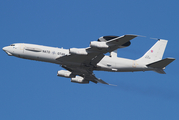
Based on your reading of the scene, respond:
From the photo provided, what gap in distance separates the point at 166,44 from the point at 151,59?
484cm

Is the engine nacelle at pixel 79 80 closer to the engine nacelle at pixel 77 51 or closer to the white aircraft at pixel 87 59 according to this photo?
the white aircraft at pixel 87 59

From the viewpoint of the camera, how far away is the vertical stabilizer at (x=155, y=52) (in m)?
58.8

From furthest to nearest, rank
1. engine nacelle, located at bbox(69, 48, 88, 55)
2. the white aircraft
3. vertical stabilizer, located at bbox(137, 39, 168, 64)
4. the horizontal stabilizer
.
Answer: vertical stabilizer, located at bbox(137, 39, 168, 64) < the horizontal stabilizer < the white aircraft < engine nacelle, located at bbox(69, 48, 88, 55)

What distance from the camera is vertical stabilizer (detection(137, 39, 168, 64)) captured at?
58756 millimetres

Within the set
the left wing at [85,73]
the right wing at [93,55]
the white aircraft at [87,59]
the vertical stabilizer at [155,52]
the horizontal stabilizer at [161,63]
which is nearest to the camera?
the right wing at [93,55]

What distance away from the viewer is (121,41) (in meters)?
46.4

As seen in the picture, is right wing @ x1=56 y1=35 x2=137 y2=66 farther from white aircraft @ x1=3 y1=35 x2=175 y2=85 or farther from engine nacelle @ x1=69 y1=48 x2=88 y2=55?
engine nacelle @ x1=69 y1=48 x2=88 y2=55

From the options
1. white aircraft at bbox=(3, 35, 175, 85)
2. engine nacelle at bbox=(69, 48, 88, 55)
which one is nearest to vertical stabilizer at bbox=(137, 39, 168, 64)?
white aircraft at bbox=(3, 35, 175, 85)

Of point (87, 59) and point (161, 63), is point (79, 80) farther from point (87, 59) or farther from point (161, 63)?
point (161, 63)

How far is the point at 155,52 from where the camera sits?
2346 inches

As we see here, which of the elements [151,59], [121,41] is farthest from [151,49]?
[121,41]

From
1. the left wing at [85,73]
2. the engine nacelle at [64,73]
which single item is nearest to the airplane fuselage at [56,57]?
the left wing at [85,73]

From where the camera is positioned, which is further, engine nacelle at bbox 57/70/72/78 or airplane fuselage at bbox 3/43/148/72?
engine nacelle at bbox 57/70/72/78

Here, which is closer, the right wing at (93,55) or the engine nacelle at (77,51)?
the right wing at (93,55)
